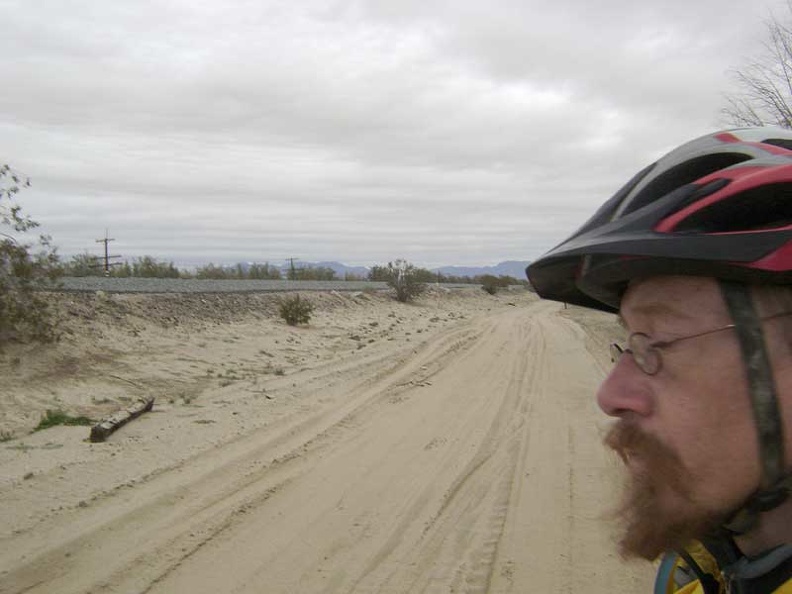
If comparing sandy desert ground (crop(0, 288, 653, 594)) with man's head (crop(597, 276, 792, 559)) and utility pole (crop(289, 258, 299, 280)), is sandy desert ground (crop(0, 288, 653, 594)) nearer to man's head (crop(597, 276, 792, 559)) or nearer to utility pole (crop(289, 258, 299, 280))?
man's head (crop(597, 276, 792, 559))

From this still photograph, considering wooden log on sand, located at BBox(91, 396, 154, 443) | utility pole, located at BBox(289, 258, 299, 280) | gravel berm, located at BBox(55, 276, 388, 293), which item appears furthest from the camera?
utility pole, located at BBox(289, 258, 299, 280)

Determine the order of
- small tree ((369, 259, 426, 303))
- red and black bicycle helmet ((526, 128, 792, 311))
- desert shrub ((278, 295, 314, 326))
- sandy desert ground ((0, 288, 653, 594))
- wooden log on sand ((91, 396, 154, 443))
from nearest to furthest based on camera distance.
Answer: red and black bicycle helmet ((526, 128, 792, 311)), sandy desert ground ((0, 288, 653, 594)), wooden log on sand ((91, 396, 154, 443)), desert shrub ((278, 295, 314, 326)), small tree ((369, 259, 426, 303))

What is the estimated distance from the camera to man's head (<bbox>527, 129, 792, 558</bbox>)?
0.98 meters

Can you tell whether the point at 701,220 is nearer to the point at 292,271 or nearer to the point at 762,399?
the point at 762,399

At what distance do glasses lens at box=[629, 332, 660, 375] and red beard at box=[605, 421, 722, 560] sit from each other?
0.12 m

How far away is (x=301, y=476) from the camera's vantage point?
492 centimetres

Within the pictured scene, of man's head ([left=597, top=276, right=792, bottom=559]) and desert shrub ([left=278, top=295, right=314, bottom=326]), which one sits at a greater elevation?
man's head ([left=597, top=276, right=792, bottom=559])

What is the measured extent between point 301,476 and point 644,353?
4212mm

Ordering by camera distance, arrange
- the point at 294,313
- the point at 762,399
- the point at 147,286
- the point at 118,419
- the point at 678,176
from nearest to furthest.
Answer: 1. the point at 762,399
2. the point at 678,176
3. the point at 118,419
4. the point at 294,313
5. the point at 147,286

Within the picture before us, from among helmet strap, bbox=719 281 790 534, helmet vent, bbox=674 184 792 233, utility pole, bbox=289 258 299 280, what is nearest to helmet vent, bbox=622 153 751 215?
helmet vent, bbox=674 184 792 233

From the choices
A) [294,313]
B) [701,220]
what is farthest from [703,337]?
[294,313]

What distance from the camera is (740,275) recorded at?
38.9 inches

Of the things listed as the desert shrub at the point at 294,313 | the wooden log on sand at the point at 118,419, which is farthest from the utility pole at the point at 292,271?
the wooden log on sand at the point at 118,419

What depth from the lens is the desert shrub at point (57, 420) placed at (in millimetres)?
6598
